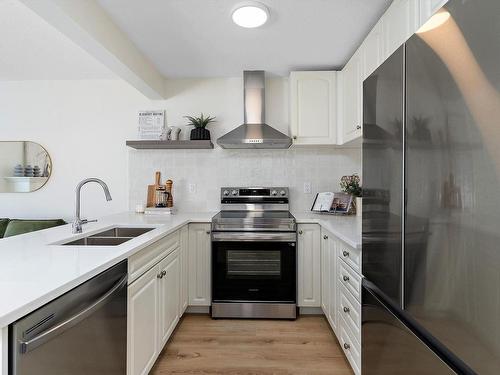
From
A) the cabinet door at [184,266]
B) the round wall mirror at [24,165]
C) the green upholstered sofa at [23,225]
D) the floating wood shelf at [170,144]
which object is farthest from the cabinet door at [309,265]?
the round wall mirror at [24,165]

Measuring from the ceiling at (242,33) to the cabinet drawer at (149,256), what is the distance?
1489mm

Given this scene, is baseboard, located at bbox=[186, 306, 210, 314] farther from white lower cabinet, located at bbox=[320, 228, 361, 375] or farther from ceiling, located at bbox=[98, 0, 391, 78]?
ceiling, located at bbox=[98, 0, 391, 78]

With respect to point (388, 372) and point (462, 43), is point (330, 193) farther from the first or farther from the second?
point (462, 43)

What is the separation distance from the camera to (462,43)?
677 millimetres

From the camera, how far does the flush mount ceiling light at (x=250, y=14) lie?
71.1 inches

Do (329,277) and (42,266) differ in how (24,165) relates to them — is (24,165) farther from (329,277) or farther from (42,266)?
(329,277)

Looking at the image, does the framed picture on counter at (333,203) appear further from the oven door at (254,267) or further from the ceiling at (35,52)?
the ceiling at (35,52)

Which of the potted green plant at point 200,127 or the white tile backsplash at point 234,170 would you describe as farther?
the white tile backsplash at point 234,170

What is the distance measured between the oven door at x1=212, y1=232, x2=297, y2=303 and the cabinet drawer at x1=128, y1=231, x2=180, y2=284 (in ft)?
1.64

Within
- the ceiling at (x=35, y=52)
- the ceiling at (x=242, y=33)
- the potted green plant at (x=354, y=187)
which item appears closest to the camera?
the ceiling at (x=242, y=33)

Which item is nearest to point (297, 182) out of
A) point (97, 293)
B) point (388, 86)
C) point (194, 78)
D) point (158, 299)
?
point (194, 78)

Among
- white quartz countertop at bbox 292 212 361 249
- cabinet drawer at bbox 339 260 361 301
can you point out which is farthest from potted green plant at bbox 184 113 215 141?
cabinet drawer at bbox 339 260 361 301

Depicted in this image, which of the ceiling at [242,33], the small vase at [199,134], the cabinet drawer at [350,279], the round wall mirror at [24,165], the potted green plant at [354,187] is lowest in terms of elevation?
the cabinet drawer at [350,279]

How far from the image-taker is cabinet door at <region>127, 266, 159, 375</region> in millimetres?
1412
